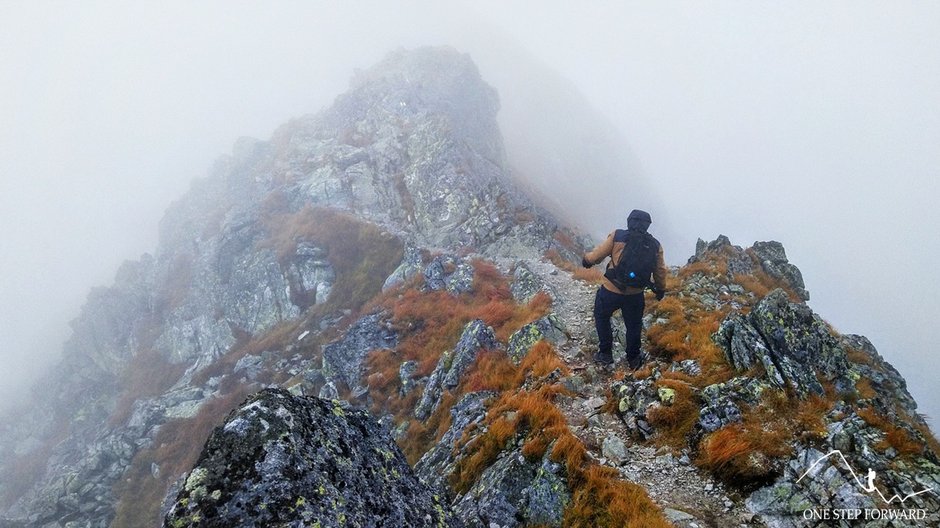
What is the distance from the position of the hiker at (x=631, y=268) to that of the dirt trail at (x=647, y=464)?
6.02 ft

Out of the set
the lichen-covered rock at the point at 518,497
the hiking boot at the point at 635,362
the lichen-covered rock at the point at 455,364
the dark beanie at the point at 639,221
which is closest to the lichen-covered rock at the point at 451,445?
the lichen-covered rock at the point at 518,497

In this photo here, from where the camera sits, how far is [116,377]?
45438 millimetres

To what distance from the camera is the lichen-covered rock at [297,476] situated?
367cm

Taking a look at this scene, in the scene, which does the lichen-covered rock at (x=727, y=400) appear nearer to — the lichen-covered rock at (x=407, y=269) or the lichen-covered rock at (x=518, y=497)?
the lichen-covered rock at (x=518, y=497)

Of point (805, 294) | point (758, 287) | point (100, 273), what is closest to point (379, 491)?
point (758, 287)

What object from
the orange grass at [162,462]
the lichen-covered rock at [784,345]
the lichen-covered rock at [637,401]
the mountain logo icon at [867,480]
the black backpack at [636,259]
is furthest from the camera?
the orange grass at [162,462]

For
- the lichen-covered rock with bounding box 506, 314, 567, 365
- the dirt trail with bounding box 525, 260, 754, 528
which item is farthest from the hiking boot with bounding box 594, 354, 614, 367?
the lichen-covered rock with bounding box 506, 314, 567, 365

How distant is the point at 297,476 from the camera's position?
3.98 meters

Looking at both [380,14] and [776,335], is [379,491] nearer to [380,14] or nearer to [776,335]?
[776,335]

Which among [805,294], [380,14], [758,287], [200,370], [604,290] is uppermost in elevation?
[380,14]

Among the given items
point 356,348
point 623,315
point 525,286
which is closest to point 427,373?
point 356,348

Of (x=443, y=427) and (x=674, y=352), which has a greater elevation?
(x=443, y=427)

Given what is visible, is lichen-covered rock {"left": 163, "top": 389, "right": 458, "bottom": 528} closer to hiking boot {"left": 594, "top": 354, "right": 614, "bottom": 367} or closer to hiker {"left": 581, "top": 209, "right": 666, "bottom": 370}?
hiker {"left": 581, "top": 209, "right": 666, "bottom": 370}

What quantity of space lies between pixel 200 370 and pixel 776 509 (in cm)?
3647
